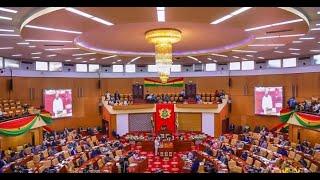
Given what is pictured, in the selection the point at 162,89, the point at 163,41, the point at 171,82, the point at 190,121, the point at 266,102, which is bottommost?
the point at 190,121

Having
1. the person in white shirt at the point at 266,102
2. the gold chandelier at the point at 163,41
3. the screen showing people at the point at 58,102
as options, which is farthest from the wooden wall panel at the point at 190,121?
the gold chandelier at the point at 163,41

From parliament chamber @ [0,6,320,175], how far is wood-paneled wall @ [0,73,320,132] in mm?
96

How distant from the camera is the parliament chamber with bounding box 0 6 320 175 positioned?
1135 centimetres

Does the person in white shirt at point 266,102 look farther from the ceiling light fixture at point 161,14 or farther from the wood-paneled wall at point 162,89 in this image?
the ceiling light fixture at point 161,14

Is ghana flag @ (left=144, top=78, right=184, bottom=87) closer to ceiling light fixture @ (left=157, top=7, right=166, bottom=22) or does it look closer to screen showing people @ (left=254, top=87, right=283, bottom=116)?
screen showing people @ (left=254, top=87, right=283, bottom=116)

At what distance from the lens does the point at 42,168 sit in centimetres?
1480

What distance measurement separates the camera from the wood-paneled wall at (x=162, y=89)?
2506 cm

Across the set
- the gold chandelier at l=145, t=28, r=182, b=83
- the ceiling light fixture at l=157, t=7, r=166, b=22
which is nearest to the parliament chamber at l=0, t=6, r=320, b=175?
the gold chandelier at l=145, t=28, r=182, b=83

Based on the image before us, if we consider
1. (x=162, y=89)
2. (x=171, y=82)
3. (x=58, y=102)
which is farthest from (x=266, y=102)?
(x=58, y=102)

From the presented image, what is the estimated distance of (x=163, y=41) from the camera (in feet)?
43.8

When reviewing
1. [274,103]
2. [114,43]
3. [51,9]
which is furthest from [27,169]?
[274,103]

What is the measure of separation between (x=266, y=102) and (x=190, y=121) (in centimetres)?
687

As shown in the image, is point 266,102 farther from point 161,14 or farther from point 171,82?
point 161,14
